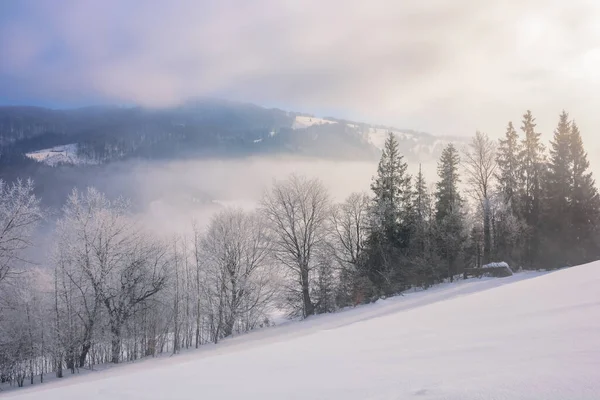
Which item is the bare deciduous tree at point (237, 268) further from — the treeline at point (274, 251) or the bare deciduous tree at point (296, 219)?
the bare deciduous tree at point (296, 219)

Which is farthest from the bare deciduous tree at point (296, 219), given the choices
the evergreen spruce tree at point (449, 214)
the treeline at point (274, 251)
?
the evergreen spruce tree at point (449, 214)

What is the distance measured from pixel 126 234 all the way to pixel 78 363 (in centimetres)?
982

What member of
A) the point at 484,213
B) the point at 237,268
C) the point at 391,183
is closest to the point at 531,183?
the point at 484,213

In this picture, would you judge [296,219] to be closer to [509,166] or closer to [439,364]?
[509,166]

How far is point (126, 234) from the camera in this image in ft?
101

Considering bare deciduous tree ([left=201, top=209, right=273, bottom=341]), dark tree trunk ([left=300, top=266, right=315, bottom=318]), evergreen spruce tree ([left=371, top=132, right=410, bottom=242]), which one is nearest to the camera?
dark tree trunk ([left=300, top=266, right=315, bottom=318])

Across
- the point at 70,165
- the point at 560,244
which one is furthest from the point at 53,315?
the point at 70,165

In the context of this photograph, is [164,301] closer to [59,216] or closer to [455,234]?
[59,216]

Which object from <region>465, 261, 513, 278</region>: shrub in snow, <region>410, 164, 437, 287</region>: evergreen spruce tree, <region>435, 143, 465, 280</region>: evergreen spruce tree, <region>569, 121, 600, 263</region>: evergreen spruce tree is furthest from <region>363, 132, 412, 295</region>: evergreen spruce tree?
<region>569, 121, 600, 263</region>: evergreen spruce tree

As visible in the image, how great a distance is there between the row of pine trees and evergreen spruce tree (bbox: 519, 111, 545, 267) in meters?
0.09

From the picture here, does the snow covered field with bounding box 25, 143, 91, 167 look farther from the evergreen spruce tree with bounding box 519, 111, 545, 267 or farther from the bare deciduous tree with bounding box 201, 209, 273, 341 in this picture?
the evergreen spruce tree with bounding box 519, 111, 545, 267

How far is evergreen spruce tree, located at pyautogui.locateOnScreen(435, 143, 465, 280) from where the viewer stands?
3012 cm

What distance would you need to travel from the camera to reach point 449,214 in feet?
104

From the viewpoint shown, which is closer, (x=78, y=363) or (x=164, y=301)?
(x=78, y=363)
